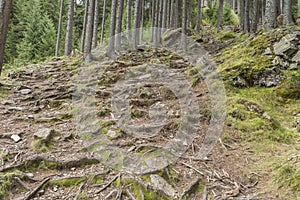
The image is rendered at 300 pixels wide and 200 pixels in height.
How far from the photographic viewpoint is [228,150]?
5.12 m

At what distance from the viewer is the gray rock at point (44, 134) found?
16.7 ft

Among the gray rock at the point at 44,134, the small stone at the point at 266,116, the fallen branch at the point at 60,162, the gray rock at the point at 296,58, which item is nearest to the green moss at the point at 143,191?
the fallen branch at the point at 60,162

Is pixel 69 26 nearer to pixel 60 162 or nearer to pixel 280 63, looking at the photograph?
pixel 280 63

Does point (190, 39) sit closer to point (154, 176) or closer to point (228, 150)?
point (228, 150)

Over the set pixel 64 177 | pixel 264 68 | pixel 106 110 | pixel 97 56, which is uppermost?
pixel 97 56

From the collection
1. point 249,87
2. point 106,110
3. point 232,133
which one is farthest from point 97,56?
point 232,133

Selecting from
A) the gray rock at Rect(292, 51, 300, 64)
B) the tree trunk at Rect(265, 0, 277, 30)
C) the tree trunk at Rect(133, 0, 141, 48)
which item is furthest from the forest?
the tree trunk at Rect(133, 0, 141, 48)

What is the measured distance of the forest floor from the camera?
381 cm

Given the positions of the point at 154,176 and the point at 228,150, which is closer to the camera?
the point at 154,176

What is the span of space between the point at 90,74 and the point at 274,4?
9.01 meters

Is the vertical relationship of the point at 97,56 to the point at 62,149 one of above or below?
above

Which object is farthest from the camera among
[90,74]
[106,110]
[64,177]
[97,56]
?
[97,56]

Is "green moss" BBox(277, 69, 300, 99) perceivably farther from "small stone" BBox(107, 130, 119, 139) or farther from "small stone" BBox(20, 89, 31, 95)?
"small stone" BBox(20, 89, 31, 95)

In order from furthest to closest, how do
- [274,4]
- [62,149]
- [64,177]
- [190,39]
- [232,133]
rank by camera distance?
[190,39] → [274,4] → [232,133] → [62,149] → [64,177]
